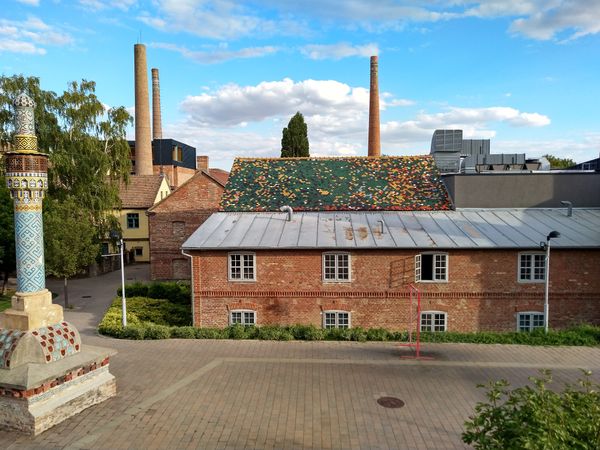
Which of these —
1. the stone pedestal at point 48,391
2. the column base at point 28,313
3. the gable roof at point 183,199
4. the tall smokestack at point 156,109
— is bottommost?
the stone pedestal at point 48,391

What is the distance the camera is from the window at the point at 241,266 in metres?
19.2

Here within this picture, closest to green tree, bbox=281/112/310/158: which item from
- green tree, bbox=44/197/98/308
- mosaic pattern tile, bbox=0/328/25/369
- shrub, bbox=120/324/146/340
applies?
green tree, bbox=44/197/98/308

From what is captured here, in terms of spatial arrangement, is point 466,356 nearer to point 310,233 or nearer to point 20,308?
point 310,233

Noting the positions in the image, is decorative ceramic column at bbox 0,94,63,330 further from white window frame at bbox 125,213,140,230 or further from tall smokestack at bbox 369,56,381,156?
tall smokestack at bbox 369,56,381,156

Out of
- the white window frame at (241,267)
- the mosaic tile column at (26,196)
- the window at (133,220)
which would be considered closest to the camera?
the mosaic tile column at (26,196)

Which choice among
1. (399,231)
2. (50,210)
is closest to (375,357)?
(399,231)

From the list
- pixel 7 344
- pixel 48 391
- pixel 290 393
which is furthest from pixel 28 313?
pixel 290 393

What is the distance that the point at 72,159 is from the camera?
3166cm

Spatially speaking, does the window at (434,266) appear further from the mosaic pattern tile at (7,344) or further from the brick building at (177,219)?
the brick building at (177,219)

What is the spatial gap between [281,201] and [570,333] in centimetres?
1434

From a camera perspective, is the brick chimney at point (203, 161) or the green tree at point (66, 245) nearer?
the green tree at point (66, 245)

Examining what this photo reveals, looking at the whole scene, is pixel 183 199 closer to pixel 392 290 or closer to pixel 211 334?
pixel 211 334

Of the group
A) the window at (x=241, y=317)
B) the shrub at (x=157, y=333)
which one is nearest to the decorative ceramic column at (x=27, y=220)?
the shrub at (x=157, y=333)

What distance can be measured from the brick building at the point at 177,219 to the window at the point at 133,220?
→ 944 cm
